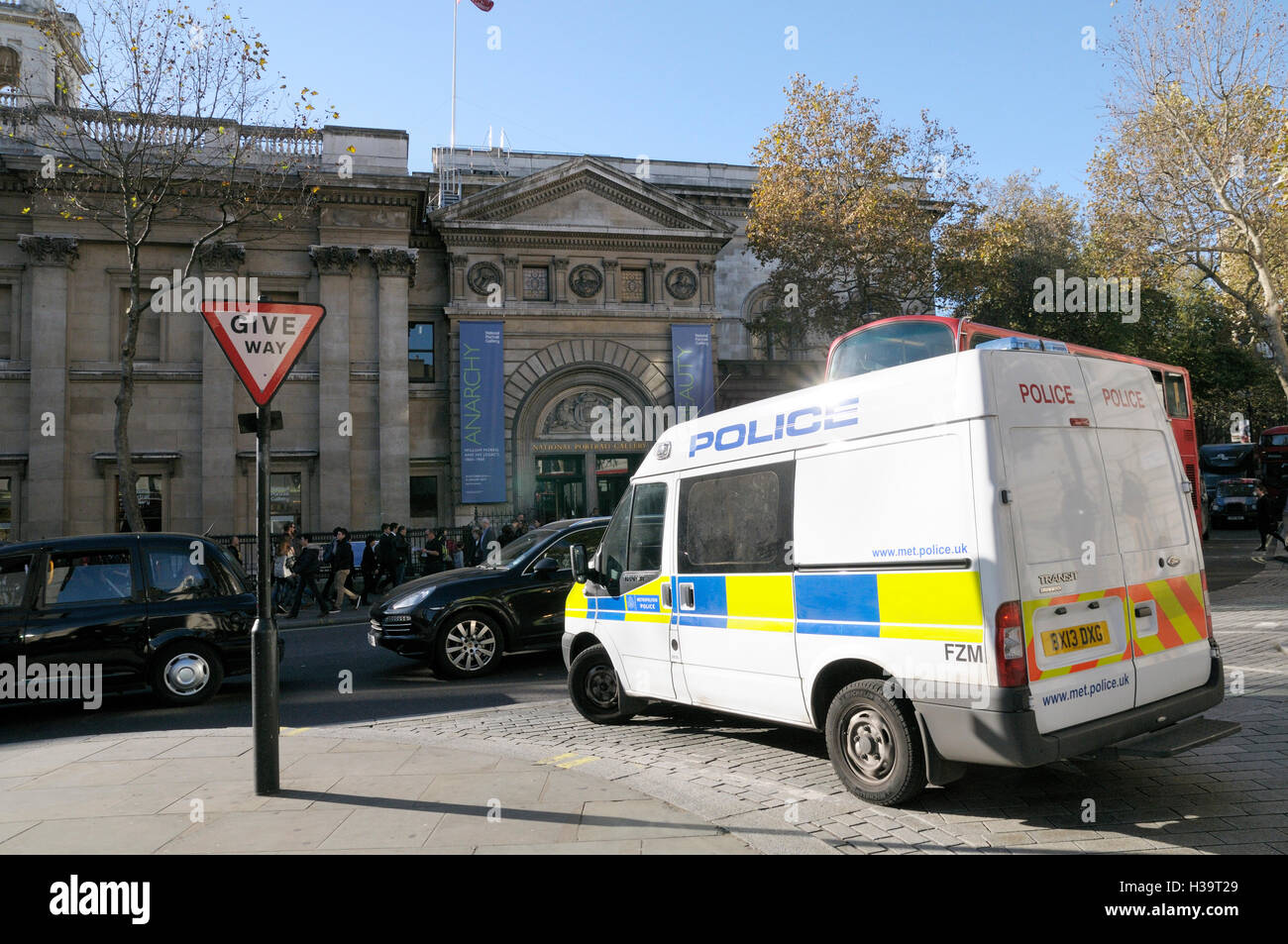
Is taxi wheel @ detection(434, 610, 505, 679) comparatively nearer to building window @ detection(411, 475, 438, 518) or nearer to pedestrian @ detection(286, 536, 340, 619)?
pedestrian @ detection(286, 536, 340, 619)

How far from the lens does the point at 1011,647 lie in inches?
171

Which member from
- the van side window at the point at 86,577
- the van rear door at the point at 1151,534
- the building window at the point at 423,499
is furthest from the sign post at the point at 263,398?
the building window at the point at 423,499

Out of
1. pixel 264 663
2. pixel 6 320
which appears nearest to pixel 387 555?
pixel 6 320

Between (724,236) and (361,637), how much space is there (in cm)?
2136

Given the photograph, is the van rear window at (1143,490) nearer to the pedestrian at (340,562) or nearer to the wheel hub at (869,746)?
the wheel hub at (869,746)

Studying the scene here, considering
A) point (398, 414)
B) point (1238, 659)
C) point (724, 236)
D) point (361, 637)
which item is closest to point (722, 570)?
point (1238, 659)

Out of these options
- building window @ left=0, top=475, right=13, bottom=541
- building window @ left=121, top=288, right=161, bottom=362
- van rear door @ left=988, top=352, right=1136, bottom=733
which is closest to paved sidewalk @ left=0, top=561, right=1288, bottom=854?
van rear door @ left=988, top=352, right=1136, bottom=733

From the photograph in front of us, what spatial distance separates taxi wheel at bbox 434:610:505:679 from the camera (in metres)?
10.1

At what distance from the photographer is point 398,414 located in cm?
2684

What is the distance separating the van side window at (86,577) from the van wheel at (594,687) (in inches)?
194

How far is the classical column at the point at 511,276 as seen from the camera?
2961 centimetres

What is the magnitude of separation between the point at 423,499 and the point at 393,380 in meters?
4.40

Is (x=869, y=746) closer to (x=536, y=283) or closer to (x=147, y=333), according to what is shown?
(x=536, y=283)
